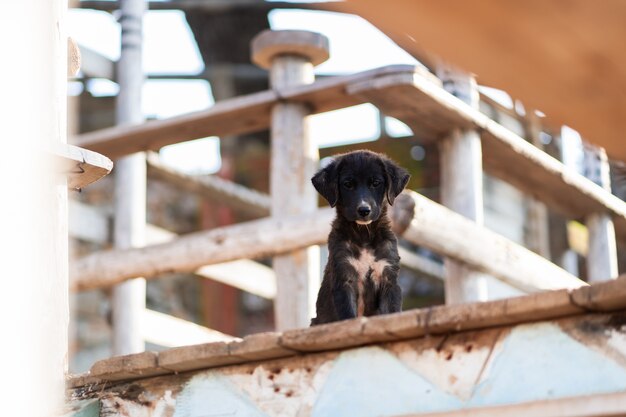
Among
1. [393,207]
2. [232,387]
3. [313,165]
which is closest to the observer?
[232,387]

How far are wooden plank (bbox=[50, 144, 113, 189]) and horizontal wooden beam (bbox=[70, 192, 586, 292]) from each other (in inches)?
103

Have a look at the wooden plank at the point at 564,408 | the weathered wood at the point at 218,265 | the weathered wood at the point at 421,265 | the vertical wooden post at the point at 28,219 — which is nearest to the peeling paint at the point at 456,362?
the wooden plank at the point at 564,408

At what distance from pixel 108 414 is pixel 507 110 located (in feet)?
28.6

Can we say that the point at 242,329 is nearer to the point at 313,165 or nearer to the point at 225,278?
the point at 225,278

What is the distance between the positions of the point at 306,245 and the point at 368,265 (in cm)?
142

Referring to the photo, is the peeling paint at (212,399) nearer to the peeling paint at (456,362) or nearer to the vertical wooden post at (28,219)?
the vertical wooden post at (28,219)

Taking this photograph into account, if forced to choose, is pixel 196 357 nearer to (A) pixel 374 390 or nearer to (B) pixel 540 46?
(A) pixel 374 390

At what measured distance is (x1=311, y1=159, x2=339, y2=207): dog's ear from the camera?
18.8 ft

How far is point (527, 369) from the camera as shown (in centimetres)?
321

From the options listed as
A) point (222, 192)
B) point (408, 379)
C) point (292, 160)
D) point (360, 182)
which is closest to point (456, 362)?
point (408, 379)

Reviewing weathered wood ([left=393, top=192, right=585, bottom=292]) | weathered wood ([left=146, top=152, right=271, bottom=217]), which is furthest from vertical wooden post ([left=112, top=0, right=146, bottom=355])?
weathered wood ([left=393, top=192, right=585, bottom=292])

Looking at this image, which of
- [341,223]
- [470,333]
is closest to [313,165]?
[341,223]

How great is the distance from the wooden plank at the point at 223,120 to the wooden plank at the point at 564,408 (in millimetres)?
3706

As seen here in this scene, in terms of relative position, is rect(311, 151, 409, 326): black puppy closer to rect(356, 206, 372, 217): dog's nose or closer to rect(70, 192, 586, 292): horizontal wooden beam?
rect(356, 206, 372, 217): dog's nose
